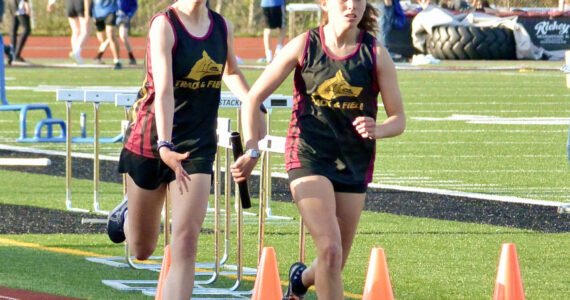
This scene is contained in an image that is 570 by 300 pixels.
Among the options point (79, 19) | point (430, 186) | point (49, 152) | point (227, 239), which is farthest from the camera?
point (79, 19)

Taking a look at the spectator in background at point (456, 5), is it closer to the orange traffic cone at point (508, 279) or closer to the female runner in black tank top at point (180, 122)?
the female runner in black tank top at point (180, 122)

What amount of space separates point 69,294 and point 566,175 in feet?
26.0

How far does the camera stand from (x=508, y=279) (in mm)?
6820

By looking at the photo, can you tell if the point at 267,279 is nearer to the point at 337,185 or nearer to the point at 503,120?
the point at 337,185

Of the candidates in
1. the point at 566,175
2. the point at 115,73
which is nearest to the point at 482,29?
the point at 115,73

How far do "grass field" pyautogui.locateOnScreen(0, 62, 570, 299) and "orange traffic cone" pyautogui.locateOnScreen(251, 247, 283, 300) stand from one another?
4.14 ft

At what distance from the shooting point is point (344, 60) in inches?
271

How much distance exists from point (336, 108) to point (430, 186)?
720 cm

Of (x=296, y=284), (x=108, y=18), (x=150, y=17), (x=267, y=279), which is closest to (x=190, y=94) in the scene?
(x=267, y=279)

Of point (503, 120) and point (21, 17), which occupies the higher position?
point (21, 17)

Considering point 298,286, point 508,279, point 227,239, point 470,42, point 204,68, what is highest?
point 204,68

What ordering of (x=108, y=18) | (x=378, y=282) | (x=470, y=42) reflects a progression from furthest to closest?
(x=470, y=42)
(x=108, y=18)
(x=378, y=282)

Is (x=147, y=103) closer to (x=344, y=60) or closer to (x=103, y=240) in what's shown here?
(x=344, y=60)

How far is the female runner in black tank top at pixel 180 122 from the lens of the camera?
6.85 m
